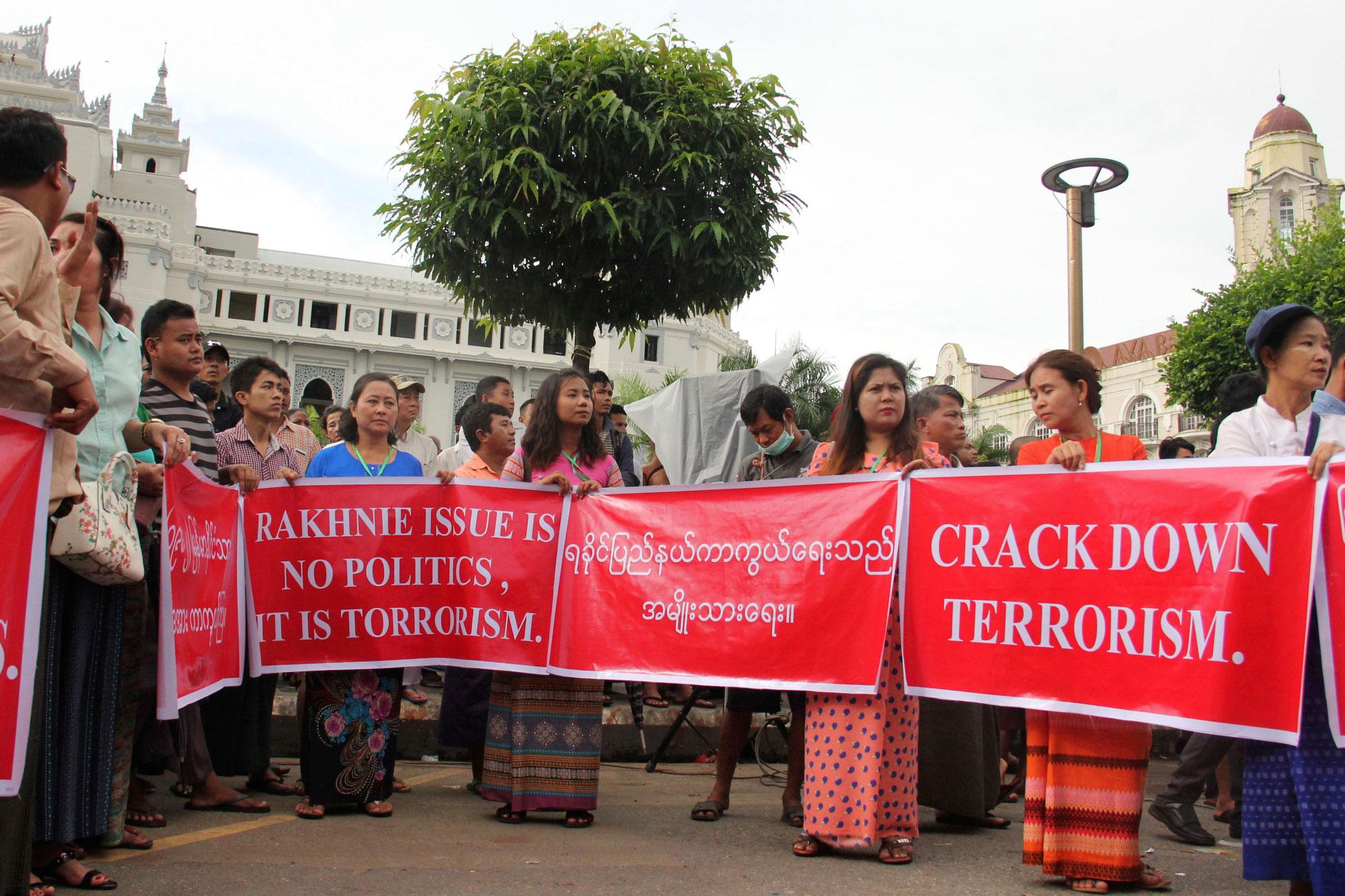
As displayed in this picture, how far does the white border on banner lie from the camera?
290 centimetres

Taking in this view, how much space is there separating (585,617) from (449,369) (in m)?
53.6

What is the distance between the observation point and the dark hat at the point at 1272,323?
3402 millimetres

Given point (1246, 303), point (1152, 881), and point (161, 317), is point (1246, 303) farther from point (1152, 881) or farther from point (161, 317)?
point (161, 317)

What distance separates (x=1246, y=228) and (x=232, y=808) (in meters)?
59.5

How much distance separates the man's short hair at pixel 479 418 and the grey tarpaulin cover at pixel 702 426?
311cm

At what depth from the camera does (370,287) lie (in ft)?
178

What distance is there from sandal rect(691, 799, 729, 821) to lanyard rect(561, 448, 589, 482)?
1.46 m

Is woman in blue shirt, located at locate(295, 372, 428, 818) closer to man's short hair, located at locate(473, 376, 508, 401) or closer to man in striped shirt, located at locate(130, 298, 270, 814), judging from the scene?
man in striped shirt, located at locate(130, 298, 270, 814)

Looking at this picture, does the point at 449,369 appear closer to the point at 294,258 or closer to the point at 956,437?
the point at 294,258

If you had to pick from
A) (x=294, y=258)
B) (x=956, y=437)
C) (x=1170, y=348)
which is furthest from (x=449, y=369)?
(x=956, y=437)

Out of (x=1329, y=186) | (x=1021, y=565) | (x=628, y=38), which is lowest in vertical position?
(x=1021, y=565)

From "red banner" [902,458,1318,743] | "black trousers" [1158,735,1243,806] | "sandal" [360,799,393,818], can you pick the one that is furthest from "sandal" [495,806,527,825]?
"black trousers" [1158,735,1243,806]

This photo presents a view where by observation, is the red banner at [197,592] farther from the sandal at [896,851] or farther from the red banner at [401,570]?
the sandal at [896,851]

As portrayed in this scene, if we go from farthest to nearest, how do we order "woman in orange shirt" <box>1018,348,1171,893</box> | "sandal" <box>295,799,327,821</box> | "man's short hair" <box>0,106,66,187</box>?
1. "sandal" <box>295,799,327,821</box>
2. "woman in orange shirt" <box>1018,348,1171,893</box>
3. "man's short hair" <box>0,106,66,187</box>
